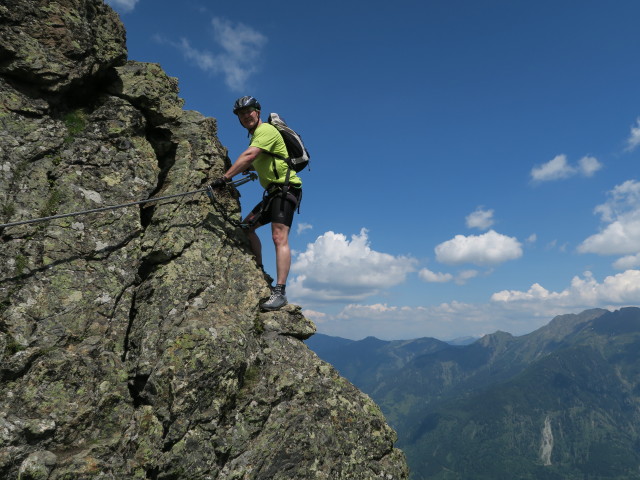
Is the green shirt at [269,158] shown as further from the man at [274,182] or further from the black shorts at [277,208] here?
the black shorts at [277,208]

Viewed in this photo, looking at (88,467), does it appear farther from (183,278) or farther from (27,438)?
(183,278)

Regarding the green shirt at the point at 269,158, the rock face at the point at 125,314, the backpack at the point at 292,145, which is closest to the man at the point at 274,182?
the green shirt at the point at 269,158

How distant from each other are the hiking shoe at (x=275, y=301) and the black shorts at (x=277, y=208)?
2013 millimetres

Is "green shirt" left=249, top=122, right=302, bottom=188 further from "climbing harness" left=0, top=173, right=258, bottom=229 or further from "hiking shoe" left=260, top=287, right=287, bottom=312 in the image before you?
"hiking shoe" left=260, top=287, right=287, bottom=312

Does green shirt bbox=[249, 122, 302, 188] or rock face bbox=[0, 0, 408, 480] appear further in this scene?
green shirt bbox=[249, 122, 302, 188]

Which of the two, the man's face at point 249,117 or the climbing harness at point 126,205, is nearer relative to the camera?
the climbing harness at point 126,205

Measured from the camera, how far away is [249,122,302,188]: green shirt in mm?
11648

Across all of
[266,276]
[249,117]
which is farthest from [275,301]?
[249,117]

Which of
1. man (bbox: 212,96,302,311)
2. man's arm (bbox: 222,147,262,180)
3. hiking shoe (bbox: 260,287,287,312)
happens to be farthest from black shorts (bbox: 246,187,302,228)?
hiking shoe (bbox: 260,287,287,312)

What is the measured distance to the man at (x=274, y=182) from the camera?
459 inches

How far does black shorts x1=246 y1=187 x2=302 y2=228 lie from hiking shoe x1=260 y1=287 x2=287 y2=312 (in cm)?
201

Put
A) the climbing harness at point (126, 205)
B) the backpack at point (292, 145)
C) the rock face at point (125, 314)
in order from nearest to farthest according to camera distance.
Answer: the rock face at point (125, 314), the climbing harness at point (126, 205), the backpack at point (292, 145)

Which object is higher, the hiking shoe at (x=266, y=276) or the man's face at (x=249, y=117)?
the man's face at (x=249, y=117)

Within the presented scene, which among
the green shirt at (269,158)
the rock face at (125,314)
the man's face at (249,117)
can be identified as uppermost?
the man's face at (249,117)
